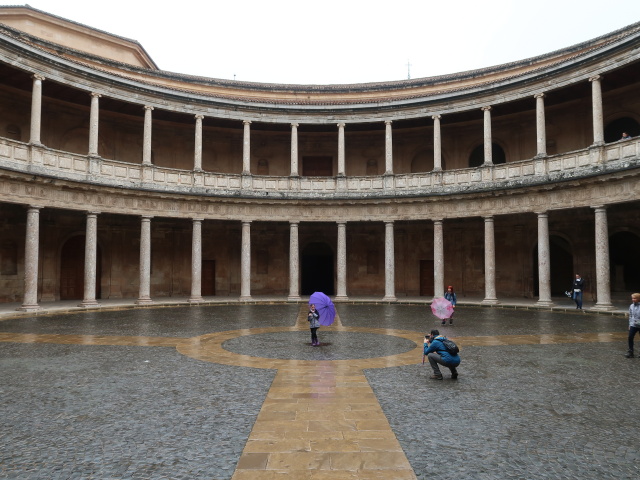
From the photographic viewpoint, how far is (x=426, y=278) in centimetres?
2812

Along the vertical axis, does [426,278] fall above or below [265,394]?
above

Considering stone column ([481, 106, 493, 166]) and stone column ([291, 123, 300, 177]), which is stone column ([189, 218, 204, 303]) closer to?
stone column ([291, 123, 300, 177])

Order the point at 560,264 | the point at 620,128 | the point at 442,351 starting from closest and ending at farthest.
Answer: the point at 442,351, the point at 620,128, the point at 560,264

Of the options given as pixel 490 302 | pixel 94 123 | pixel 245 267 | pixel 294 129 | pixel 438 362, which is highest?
pixel 294 129

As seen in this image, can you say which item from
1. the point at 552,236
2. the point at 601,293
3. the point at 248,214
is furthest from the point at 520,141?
the point at 248,214

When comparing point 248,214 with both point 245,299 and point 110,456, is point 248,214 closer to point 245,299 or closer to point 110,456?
point 245,299

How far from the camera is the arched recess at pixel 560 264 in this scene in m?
25.1

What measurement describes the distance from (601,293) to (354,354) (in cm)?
1420

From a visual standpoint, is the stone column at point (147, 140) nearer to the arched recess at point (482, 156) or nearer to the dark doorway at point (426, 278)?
the dark doorway at point (426, 278)

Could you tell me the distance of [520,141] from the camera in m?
25.6

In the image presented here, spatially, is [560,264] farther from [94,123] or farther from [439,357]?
[94,123]

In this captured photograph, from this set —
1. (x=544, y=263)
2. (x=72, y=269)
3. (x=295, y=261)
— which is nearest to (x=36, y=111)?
(x=72, y=269)

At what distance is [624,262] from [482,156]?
903 cm

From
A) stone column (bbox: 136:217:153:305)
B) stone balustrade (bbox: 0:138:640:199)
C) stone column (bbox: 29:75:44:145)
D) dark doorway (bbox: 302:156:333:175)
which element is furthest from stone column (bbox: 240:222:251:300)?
stone column (bbox: 29:75:44:145)
